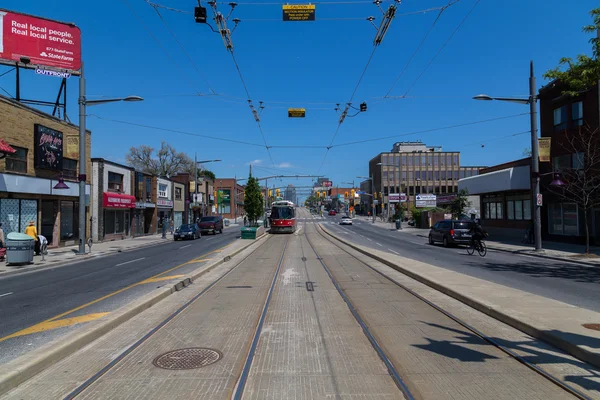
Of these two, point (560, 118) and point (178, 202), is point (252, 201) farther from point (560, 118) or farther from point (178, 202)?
point (560, 118)

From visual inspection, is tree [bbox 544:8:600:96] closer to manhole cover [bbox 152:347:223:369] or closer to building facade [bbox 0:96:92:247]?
manhole cover [bbox 152:347:223:369]

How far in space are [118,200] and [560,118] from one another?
33168 millimetres

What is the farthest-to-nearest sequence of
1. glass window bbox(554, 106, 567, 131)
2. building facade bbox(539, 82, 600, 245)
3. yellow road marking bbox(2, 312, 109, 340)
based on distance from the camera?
glass window bbox(554, 106, 567, 131) < building facade bbox(539, 82, 600, 245) < yellow road marking bbox(2, 312, 109, 340)

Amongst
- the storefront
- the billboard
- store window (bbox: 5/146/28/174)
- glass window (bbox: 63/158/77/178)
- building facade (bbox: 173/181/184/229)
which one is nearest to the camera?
store window (bbox: 5/146/28/174)

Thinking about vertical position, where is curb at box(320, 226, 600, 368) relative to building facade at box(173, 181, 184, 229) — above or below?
below

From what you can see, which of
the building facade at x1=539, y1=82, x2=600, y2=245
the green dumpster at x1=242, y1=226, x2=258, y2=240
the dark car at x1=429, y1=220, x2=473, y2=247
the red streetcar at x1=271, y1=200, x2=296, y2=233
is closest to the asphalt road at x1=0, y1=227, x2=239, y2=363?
the green dumpster at x1=242, y1=226, x2=258, y2=240

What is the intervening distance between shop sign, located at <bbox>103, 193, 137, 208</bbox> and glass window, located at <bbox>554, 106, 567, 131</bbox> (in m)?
32.8

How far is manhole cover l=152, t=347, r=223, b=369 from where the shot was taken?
5414 millimetres

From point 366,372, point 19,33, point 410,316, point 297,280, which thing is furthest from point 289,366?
point 19,33

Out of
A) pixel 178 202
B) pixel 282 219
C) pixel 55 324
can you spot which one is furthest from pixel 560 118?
pixel 178 202

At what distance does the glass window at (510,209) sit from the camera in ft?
115

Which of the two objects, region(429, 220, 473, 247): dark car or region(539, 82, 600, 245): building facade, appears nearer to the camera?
region(539, 82, 600, 245): building facade

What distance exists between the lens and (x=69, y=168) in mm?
28750

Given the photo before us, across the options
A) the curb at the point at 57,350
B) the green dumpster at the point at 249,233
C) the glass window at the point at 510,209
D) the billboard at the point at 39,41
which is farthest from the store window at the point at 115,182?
the glass window at the point at 510,209
